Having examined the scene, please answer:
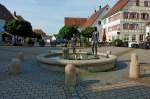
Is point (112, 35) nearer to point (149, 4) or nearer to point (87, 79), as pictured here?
point (149, 4)

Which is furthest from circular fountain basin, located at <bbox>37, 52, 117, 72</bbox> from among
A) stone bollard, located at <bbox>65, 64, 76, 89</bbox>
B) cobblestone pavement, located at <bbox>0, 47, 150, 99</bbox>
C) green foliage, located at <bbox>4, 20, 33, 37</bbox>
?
green foliage, located at <bbox>4, 20, 33, 37</bbox>

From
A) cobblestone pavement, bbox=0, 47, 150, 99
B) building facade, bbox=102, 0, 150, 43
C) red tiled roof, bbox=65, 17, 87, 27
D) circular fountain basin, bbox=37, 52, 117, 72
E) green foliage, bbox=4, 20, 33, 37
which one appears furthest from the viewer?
red tiled roof, bbox=65, 17, 87, 27

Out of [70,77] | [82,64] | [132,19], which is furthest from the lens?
[132,19]

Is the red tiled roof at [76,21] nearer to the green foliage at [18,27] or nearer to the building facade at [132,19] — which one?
the building facade at [132,19]

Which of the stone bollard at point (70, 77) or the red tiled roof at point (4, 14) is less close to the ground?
the red tiled roof at point (4, 14)

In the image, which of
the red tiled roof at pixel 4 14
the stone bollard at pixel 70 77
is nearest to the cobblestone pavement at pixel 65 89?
the stone bollard at pixel 70 77

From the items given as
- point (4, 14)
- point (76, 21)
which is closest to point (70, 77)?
point (4, 14)

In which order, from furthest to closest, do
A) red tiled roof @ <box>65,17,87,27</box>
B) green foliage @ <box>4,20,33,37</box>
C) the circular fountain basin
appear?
red tiled roof @ <box>65,17,87,27</box>
green foliage @ <box>4,20,33,37</box>
the circular fountain basin

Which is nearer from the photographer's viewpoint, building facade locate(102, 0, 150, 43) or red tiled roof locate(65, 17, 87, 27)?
building facade locate(102, 0, 150, 43)

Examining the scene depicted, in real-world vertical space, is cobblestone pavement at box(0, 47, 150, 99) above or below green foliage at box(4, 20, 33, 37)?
below

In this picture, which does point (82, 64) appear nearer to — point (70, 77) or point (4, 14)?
point (70, 77)

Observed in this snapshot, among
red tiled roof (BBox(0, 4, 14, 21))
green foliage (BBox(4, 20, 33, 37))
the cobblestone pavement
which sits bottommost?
the cobblestone pavement

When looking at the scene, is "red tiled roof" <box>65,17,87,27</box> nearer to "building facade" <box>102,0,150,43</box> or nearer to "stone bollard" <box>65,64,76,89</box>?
"building facade" <box>102,0,150,43</box>

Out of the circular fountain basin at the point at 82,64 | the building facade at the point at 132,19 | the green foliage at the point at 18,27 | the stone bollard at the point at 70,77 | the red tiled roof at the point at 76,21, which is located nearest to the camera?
the stone bollard at the point at 70,77
